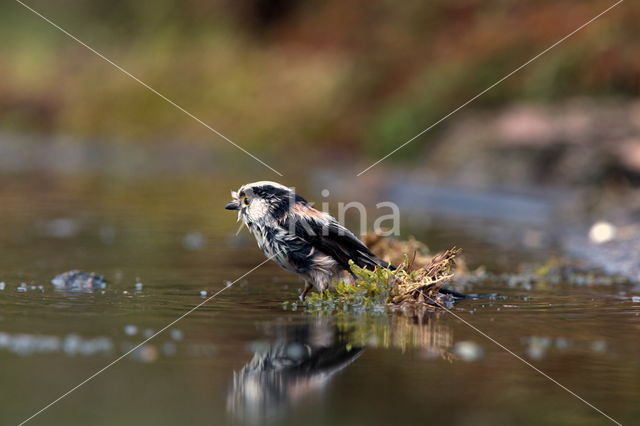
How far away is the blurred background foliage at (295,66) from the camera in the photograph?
23562 millimetres

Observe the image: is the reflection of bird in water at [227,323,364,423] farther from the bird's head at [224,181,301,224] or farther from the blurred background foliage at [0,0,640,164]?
Result: the blurred background foliage at [0,0,640,164]

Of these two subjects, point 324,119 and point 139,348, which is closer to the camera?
point 139,348

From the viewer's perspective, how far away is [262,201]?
852 cm

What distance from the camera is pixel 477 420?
4.86 meters

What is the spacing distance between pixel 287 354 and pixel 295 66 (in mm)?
30894

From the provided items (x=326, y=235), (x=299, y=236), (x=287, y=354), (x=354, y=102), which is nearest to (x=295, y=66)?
(x=354, y=102)

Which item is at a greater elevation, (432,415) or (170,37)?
(170,37)

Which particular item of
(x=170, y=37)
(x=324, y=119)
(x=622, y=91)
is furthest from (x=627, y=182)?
(x=170, y=37)

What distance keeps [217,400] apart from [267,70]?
3261 centimetres

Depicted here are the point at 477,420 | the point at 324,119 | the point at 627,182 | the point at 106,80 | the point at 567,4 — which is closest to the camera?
the point at 477,420

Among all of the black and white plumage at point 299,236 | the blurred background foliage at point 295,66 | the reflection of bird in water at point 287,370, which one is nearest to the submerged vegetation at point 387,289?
the black and white plumage at point 299,236

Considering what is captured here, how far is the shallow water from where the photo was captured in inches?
200

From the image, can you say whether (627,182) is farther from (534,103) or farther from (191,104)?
(191,104)
